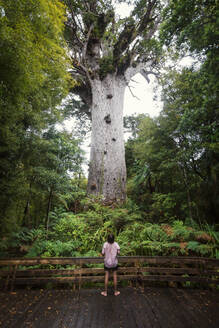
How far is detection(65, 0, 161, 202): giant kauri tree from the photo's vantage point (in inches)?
255

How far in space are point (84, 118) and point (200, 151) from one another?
8.29 meters

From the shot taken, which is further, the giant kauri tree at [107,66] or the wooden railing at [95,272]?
the giant kauri tree at [107,66]

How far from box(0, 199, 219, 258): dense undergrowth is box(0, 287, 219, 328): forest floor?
83 cm

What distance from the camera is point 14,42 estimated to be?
2.77 metres

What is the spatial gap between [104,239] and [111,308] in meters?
1.79

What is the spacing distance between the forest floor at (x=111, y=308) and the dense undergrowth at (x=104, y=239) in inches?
32.5

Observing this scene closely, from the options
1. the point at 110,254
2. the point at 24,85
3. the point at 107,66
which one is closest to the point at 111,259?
the point at 110,254

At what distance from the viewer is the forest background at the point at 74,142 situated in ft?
10.7

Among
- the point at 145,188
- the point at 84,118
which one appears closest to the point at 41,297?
the point at 145,188

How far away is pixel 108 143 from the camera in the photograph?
6848 millimetres

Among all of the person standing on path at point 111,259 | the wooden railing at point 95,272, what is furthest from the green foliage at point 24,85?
the person standing on path at point 111,259

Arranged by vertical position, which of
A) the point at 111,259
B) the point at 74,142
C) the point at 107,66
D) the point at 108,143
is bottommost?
the point at 111,259

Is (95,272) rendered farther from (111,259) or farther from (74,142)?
(74,142)

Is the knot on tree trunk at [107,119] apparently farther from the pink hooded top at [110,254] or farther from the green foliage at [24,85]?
the pink hooded top at [110,254]
